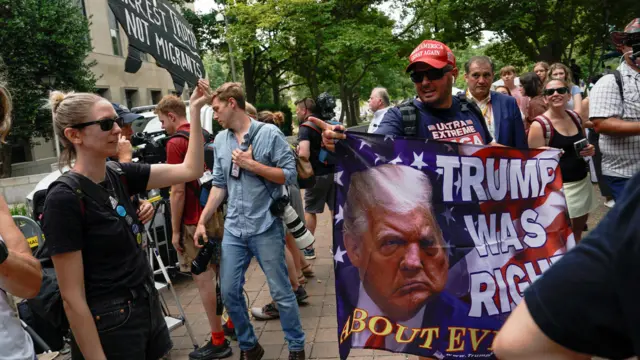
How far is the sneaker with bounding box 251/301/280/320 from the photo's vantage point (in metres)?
4.88

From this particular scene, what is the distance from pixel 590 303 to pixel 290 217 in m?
3.34

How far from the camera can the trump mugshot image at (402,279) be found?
2.73 meters

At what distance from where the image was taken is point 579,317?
92 centimetres

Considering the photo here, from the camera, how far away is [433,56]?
9.89ft

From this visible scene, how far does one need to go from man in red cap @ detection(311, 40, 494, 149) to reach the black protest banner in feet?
3.12

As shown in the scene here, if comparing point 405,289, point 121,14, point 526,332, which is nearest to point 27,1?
point 121,14

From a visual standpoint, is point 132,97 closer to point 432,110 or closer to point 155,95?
point 155,95

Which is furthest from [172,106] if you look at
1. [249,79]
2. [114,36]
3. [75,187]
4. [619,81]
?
[249,79]

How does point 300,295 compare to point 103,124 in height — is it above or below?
below

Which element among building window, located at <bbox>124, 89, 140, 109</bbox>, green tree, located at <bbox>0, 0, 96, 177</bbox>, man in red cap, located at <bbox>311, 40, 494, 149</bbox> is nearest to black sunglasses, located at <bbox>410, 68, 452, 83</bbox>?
man in red cap, located at <bbox>311, 40, 494, 149</bbox>

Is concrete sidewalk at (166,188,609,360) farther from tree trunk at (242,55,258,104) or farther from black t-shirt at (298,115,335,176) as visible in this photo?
tree trunk at (242,55,258,104)

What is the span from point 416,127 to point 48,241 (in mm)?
2008

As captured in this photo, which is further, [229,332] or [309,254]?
[309,254]

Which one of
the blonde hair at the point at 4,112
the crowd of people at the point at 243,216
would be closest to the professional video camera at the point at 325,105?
the crowd of people at the point at 243,216
